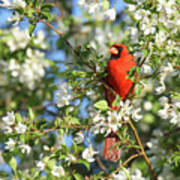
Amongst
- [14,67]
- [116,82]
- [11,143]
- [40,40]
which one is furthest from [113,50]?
[11,143]

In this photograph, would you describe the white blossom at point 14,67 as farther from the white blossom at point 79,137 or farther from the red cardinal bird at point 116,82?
the white blossom at point 79,137

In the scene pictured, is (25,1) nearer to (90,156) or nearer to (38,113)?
(90,156)

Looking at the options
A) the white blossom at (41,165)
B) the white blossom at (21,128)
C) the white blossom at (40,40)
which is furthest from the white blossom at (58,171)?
the white blossom at (40,40)

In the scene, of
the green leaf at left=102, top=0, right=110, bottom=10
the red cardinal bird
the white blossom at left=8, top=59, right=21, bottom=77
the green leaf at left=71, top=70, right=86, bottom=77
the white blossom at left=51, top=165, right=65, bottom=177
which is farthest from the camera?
the white blossom at left=8, top=59, right=21, bottom=77

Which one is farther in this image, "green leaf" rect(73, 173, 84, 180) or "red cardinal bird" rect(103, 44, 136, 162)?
"red cardinal bird" rect(103, 44, 136, 162)

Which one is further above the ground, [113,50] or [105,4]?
[105,4]

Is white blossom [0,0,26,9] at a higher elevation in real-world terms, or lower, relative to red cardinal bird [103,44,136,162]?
higher

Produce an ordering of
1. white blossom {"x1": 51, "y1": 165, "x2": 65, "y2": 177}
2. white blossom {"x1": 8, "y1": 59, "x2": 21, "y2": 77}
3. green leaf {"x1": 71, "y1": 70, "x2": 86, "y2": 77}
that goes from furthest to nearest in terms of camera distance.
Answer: white blossom {"x1": 8, "y1": 59, "x2": 21, "y2": 77} < green leaf {"x1": 71, "y1": 70, "x2": 86, "y2": 77} < white blossom {"x1": 51, "y1": 165, "x2": 65, "y2": 177}

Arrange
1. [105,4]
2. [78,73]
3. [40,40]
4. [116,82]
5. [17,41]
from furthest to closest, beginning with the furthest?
[40,40] < [17,41] < [116,82] < [78,73] < [105,4]

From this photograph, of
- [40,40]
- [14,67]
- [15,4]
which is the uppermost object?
[15,4]

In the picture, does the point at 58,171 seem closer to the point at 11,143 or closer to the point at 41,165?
the point at 41,165

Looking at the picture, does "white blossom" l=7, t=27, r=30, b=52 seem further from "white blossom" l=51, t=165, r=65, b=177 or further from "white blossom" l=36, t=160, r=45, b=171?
"white blossom" l=51, t=165, r=65, b=177

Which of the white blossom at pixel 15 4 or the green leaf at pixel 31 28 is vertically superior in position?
the white blossom at pixel 15 4

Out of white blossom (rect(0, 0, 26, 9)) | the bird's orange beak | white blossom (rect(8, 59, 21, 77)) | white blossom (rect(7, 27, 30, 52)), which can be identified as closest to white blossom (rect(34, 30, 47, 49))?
white blossom (rect(7, 27, 30, 52))
